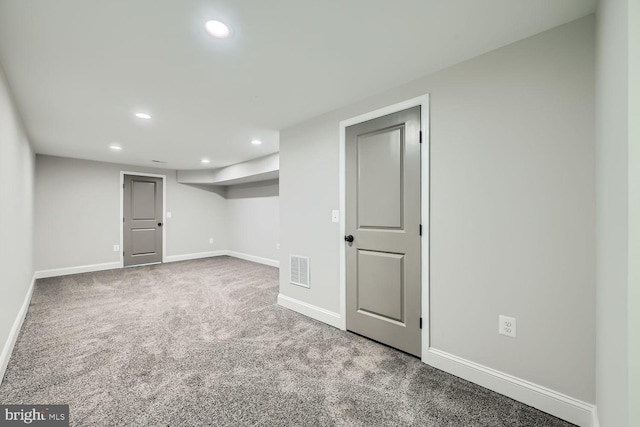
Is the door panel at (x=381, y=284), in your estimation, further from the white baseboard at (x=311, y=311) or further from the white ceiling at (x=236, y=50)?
the white ceiling at (x=236, y=50)

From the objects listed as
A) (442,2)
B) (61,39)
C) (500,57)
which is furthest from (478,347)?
(61,39)

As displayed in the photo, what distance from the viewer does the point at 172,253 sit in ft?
21.6

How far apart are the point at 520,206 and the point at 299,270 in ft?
7.29

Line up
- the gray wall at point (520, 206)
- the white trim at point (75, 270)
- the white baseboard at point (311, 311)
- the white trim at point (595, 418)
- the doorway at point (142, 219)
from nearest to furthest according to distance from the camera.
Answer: the white trim at point (595, 418) → the gray wall at point (520, 206) → the white baseboard at point (311, 311) → the white trim at point (75, 270) → the doorway at point (142, 219)

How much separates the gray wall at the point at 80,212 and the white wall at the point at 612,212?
7179mm

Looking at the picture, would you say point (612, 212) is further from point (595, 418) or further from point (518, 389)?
point (518, 389)

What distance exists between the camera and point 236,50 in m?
1.77

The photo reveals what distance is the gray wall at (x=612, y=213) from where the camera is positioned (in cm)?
86

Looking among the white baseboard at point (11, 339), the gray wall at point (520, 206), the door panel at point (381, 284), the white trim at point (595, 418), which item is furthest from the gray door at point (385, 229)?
the white baseboard at point (11, 339)

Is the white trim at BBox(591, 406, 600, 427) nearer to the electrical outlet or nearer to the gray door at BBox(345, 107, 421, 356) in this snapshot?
the electrical outlet

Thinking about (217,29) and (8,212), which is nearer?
(217,29)

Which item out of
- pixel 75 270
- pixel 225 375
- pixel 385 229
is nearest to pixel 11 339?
pixel 225 375

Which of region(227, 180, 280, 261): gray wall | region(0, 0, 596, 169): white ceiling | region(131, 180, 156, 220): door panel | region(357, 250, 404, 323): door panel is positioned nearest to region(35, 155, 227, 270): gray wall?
region(131, 180, 156, 220): door panel

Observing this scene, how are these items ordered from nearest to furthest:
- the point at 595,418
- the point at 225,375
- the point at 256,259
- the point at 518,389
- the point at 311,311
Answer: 1. the point at 595,418
2. the point at 518,389
3. the point at 225,375
4. the point at 311,311
5. the point at 256,259
